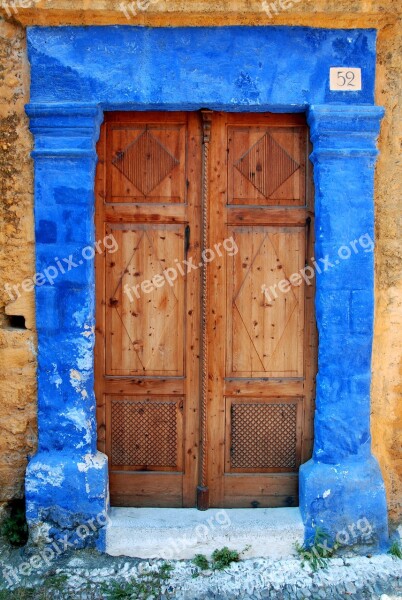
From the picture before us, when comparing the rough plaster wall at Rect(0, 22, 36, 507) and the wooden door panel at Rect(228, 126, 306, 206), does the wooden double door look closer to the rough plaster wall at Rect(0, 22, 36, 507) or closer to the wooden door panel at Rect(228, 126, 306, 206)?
the wooden door panel at Rect(228, 126, 306, 206)

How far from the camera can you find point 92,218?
3.44m

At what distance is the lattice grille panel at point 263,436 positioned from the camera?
365cm

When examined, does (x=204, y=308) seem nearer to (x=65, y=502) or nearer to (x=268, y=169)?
(x=268, y=169)

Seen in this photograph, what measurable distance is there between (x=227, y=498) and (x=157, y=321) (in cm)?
124

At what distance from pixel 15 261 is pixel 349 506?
252cm

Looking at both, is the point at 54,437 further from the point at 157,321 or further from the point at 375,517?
the point at 375,517

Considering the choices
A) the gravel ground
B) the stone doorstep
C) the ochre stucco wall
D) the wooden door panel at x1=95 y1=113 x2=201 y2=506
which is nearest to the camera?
the gravel ground

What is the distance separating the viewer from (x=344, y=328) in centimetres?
342

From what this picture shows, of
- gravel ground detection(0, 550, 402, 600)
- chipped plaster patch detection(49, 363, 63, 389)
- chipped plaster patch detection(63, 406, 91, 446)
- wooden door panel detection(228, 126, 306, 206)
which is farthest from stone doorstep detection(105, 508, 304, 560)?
wooden door panel detection(228, 126, 306, 206)

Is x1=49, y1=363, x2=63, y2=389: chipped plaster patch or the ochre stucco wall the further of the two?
x1=49, y1=363, x2=63, y2=389: chipped plaster patch

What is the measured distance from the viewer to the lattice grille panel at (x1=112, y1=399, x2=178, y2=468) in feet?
12.0

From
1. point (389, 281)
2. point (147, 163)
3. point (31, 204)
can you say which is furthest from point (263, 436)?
point (31, 204)

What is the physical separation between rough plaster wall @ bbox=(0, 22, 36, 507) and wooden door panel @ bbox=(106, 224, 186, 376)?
1.66ft

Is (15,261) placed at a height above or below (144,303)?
above
